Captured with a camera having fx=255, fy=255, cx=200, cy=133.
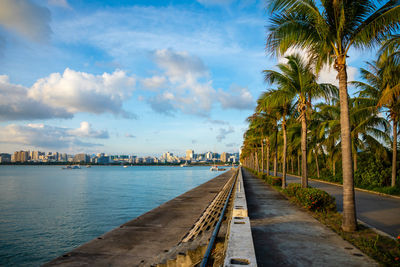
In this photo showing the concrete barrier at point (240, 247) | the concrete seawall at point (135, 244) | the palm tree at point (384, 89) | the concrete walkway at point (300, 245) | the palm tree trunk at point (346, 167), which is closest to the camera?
the concrete barrier at point (240, 247)

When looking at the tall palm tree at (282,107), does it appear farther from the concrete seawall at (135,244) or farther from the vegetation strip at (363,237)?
the concrete seawall at (135,244)

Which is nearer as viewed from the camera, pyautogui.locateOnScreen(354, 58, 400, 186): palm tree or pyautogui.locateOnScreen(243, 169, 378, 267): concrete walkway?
pyautogui.locateOnScreen(243, 169, 378, 267): concrete walkway

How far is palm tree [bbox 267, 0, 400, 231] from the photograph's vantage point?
766 cm

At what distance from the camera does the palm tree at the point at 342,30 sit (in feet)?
25.1

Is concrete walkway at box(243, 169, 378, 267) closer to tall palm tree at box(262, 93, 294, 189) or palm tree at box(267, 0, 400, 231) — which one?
palm tree at box(267, 0, 400, 231)

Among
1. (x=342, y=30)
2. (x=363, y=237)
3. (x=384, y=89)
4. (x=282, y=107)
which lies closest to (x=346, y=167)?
(x=363, y=237)

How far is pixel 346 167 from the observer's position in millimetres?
7730

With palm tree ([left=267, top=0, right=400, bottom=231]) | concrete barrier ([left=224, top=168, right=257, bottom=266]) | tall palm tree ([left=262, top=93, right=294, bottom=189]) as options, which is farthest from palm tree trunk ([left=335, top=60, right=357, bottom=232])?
tall palm tree ([left=262, top=93, right=294, bottom=189])

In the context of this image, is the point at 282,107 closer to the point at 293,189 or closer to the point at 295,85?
the point at 295,85

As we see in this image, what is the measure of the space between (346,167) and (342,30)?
4.35 meters

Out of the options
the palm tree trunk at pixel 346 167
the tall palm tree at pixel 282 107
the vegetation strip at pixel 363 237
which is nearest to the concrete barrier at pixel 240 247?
the vegetation strip at pixel 363 237

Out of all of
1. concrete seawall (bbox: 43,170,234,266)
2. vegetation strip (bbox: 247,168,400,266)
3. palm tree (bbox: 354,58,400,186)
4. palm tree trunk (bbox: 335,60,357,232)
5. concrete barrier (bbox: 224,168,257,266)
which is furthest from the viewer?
palm tree (bbox: 354,58,400,186)

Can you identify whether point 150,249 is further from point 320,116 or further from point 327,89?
point 320,116

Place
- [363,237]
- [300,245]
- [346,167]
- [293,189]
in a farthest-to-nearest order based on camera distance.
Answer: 1. [293,189]
2. [346,167]
3. [363,237]
4. [300,245]
